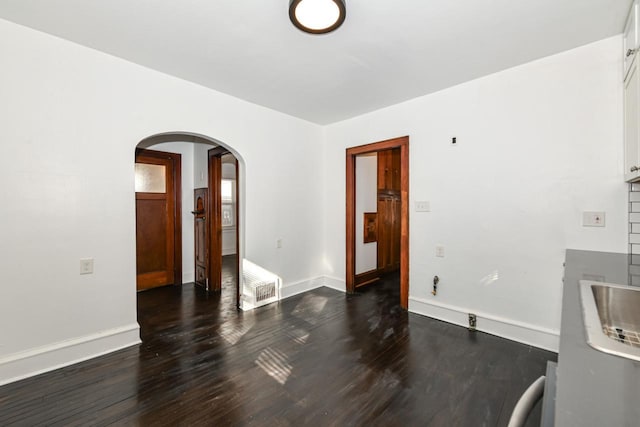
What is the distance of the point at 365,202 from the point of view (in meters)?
4.36

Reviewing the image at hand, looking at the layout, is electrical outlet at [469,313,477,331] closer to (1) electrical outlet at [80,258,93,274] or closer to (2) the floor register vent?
(2) the floor register vent

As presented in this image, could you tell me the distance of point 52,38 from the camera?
210cm

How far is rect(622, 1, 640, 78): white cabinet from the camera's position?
170cm

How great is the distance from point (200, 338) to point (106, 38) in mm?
2586

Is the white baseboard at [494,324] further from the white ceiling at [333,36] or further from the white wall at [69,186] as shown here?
the white wall at [69,186]

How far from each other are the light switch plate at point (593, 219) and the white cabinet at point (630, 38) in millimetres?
1003

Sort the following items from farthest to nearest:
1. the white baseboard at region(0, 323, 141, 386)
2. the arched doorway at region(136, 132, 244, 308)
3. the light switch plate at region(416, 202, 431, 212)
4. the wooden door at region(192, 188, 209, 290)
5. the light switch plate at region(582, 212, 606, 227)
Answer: the wooden door at region(192, 188, 209, 290), the arched doorway at region(136, 132, 244, 308), the light switch plate at region(416, 202, 431, 212), the light switch plate at region(582, 212, 606, 227), the white baseboard at region(0, 323, 141, 386)

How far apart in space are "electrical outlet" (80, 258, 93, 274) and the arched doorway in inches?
59.2

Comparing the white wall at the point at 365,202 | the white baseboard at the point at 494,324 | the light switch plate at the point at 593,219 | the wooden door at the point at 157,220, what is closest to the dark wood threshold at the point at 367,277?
the white wall at the point at 365,202

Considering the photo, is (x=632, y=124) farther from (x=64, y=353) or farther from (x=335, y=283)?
(x=64, y=353)

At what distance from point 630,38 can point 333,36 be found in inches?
76.2

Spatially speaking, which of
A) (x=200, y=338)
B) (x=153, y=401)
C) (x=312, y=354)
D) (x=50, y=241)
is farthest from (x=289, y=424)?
(x=50, y=241)

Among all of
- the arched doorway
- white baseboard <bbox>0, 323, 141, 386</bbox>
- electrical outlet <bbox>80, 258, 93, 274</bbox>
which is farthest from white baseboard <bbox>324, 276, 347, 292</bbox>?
electrical outlet <bbox>80, 258, 93, 274</bbox>

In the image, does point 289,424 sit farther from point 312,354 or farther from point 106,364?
point 106,364
